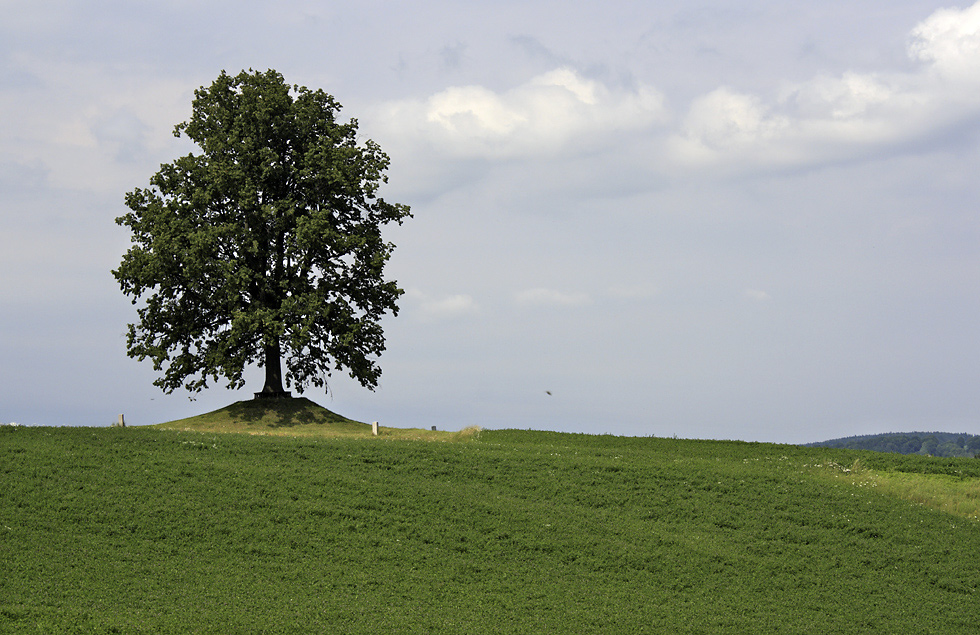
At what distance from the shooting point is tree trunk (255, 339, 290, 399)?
132ft

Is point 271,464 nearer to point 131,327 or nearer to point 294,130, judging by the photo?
point 131,327

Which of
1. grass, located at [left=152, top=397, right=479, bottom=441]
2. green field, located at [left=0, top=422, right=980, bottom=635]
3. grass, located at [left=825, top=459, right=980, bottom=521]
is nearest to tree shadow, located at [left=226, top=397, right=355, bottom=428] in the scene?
grass, located at [left=152, top=397, right=479, bottom=441]

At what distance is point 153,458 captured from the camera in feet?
83.8

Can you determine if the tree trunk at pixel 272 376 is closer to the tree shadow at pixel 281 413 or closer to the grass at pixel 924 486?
the tree shadow at pixel 281 413

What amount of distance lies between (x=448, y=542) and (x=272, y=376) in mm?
22039

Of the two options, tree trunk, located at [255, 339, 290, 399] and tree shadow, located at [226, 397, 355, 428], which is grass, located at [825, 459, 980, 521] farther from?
tree trunk, located at [255, 339, 290, 399]

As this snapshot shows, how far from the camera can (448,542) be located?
819 inches

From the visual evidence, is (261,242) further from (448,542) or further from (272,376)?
(448,542)

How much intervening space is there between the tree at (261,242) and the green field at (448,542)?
9637mm

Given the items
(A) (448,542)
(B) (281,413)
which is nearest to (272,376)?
(B) (281,413)

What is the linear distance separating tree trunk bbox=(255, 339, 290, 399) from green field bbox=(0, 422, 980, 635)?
33.2 ft

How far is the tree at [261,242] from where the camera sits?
3788 cm

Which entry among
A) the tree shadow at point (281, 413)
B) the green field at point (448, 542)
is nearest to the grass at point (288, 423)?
the tree shadow at point (281, 413)

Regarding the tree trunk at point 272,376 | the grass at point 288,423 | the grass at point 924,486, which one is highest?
the tree trunk at point 272,376
